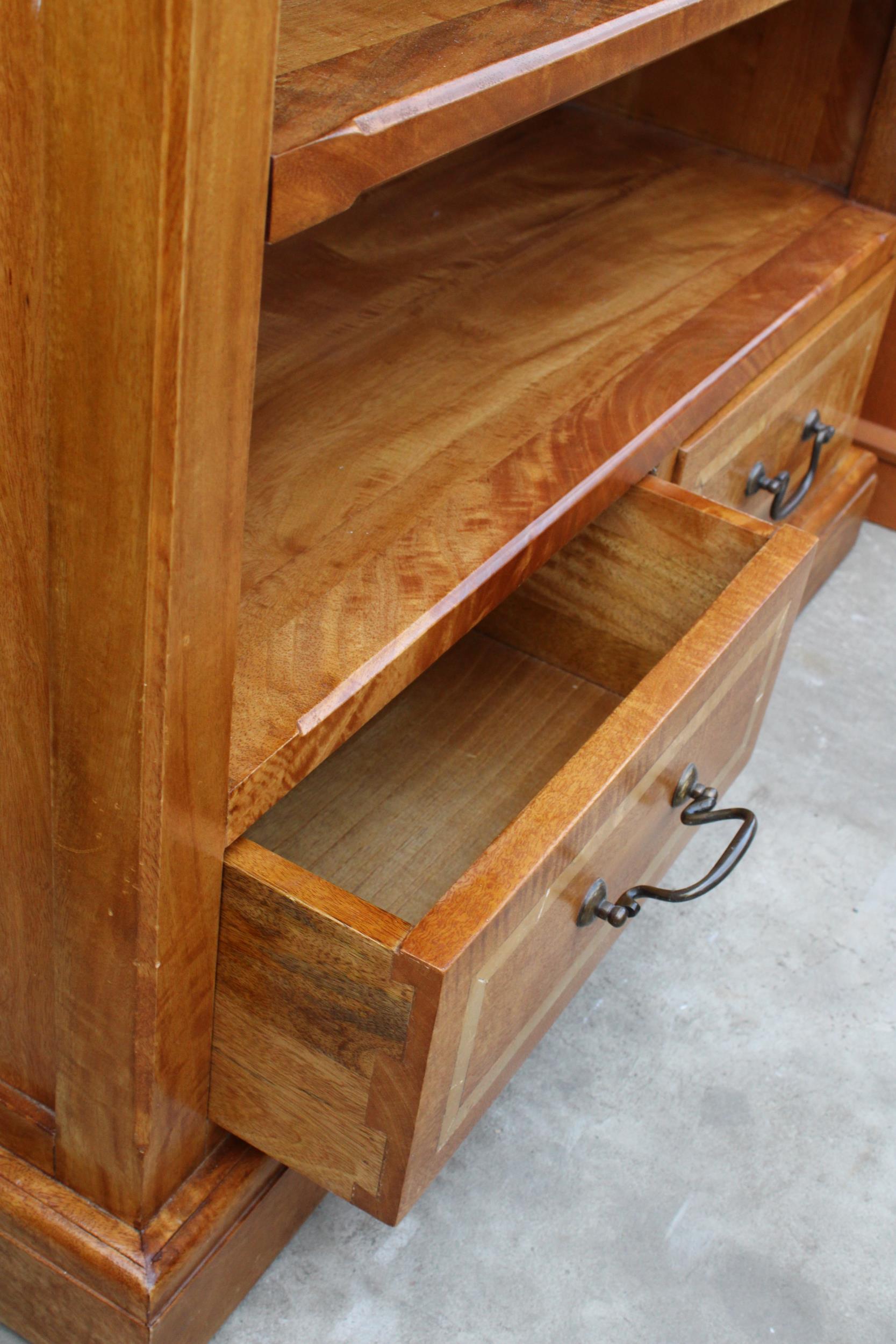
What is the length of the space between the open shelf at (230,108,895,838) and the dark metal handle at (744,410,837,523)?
0.30 feet

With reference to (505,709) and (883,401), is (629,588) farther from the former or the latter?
(883,401)

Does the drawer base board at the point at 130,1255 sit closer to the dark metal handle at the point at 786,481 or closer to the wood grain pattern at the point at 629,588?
the wood grain pattern at the point at 629,588

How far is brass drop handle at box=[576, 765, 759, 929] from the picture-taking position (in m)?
0.68

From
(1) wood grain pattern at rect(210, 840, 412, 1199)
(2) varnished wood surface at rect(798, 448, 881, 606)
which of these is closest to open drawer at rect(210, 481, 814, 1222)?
(1) wood grain pattern at rect(210, 840, 412, 1199)

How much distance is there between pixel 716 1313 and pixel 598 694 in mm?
376

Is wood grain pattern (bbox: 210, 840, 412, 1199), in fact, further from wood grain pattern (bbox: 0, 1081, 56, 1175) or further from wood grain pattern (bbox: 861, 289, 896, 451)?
wood grain pattern (bbox: 861, 289, 896, 451)

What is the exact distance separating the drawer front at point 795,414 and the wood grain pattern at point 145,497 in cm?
46

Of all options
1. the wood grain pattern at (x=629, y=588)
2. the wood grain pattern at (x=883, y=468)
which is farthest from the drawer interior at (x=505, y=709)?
the wood grain pattern at (x=883, y=468)

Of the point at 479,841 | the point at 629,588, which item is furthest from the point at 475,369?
the point at 479,841

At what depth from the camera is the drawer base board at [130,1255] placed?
2.18 feet

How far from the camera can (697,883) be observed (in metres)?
0.72

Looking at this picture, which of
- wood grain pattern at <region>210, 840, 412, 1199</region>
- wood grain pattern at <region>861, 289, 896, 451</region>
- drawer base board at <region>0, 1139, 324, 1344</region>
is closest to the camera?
wood grain pattern at <region>210, 840, 412, 1199</region>

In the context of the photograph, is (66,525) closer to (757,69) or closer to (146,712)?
(146,712)

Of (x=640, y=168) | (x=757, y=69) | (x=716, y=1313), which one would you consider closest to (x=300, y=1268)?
(x=716, y=1313)
